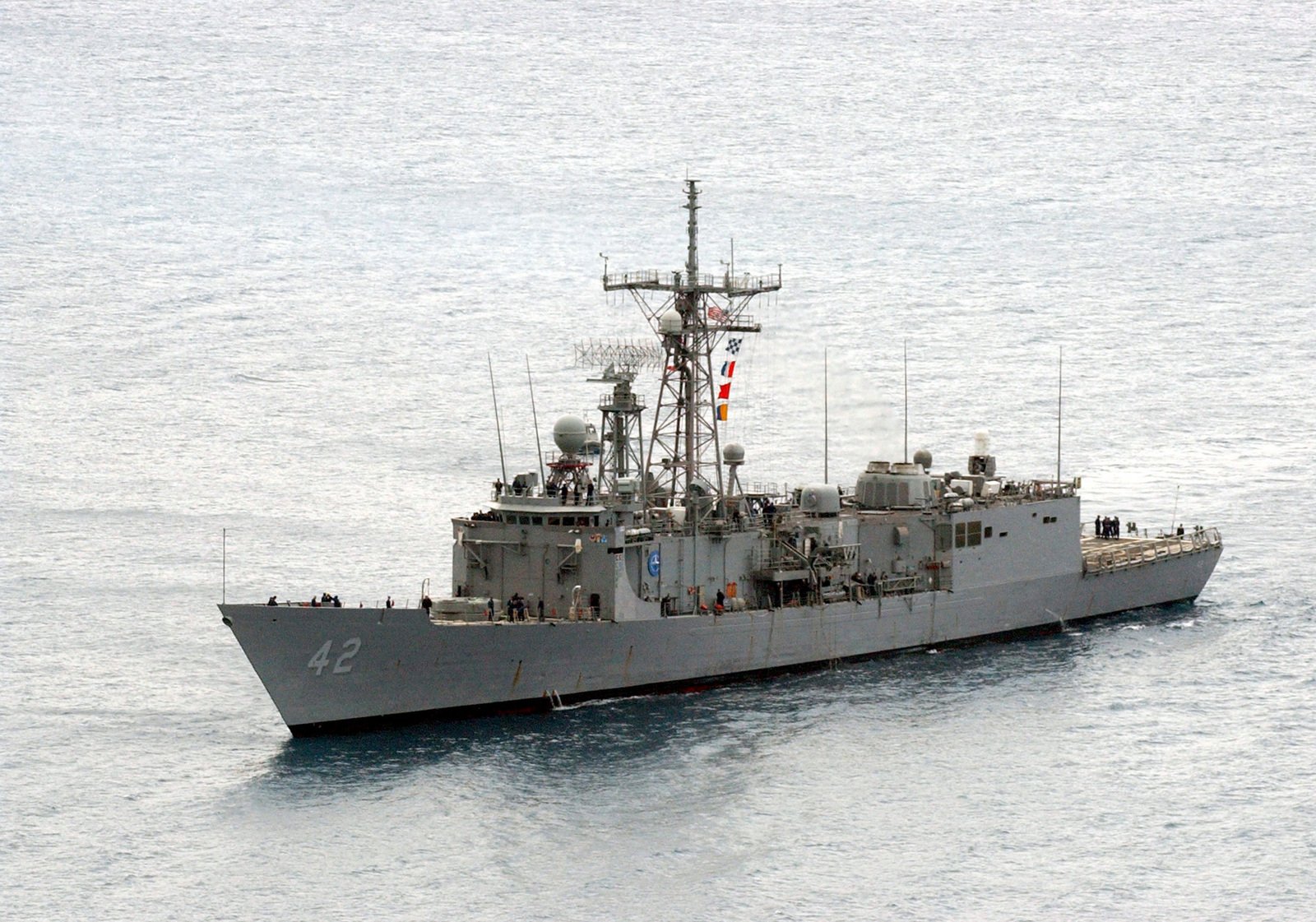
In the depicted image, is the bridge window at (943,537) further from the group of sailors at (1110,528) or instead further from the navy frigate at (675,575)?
the group of sailors at (1110,528)

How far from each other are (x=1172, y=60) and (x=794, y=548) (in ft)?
275

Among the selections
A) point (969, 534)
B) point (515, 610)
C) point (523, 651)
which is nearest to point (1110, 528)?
point (969, 534)

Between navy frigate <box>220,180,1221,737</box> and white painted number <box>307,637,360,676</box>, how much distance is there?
5 centimetres

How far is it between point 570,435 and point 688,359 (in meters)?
5.37

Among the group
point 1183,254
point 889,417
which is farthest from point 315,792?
point 1183,254

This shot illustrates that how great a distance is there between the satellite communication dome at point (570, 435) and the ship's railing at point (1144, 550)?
19486 mm

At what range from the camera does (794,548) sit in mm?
58281

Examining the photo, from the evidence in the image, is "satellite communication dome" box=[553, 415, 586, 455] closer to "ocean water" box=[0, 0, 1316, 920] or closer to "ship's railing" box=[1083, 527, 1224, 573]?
"ocean water" box=[0, 0, 1316, 920]

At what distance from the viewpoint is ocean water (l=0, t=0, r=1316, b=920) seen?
43.3 m

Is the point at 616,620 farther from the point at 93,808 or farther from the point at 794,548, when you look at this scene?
the point at 93,808

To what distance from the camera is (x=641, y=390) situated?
81.4 m

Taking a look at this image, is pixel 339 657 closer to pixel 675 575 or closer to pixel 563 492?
pixel 563 492

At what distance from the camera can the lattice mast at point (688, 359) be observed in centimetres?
5772

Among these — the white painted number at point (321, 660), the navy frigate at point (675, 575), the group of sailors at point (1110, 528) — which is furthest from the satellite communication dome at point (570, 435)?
the group of sailors at point (1110, 528)
